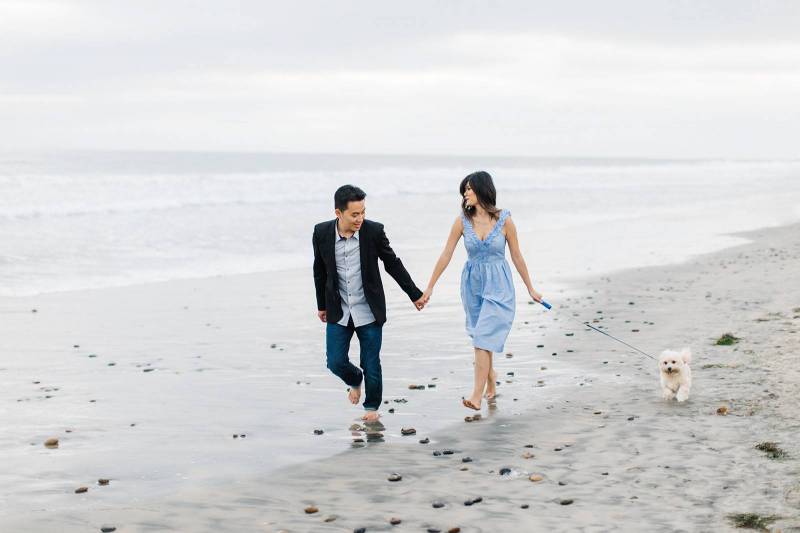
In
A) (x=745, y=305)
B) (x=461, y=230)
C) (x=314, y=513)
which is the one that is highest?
(x=461, y=230)

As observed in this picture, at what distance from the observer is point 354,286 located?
23.5 feet

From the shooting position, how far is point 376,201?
41844 millimetres

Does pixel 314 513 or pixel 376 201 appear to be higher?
pixel 376 201

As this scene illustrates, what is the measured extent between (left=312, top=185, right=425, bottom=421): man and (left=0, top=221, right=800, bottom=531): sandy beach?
1.62ft

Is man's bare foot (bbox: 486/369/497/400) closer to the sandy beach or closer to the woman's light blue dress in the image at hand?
the sandy beach

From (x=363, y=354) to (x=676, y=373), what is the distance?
2589 millimetres

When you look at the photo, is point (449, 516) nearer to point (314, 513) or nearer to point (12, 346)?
point (314, 513)

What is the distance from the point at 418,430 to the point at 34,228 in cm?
2088

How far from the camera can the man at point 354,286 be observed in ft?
23.3

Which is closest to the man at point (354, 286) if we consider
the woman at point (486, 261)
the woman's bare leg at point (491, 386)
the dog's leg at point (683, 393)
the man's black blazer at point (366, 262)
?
the man's black blazer at point (366, 262)

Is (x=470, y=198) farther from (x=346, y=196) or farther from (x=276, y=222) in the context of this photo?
(x=276, y=222)

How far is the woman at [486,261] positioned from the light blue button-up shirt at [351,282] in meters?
0.66

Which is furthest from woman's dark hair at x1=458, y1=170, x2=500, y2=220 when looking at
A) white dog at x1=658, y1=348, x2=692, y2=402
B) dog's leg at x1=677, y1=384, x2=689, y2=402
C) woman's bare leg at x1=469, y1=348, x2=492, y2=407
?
dog's leg at x1=677, y1=384, x2=689, y2=402

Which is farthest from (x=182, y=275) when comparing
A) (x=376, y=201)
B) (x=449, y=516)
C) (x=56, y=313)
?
(x=376, y=201)
